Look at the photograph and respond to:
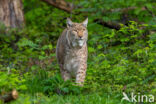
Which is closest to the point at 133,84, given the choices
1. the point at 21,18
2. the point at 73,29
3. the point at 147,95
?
the point at 147,95

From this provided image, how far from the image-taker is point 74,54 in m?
6.96

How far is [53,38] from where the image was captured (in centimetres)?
1070

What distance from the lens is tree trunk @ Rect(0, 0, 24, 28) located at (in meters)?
10.6

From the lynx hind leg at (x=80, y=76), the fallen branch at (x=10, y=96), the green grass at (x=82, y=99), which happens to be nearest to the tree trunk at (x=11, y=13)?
the lynx hind leg at (x=80, y=76)

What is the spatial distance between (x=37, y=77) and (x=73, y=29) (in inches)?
54.0

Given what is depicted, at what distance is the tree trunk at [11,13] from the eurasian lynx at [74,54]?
414 cm

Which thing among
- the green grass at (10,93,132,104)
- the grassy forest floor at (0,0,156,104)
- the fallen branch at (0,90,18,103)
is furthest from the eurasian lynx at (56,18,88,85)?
the fallen branch at (0,90,18,103)

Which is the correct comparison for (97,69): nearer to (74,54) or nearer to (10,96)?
(74,54)

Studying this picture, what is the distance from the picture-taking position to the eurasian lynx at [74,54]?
6.84 metres

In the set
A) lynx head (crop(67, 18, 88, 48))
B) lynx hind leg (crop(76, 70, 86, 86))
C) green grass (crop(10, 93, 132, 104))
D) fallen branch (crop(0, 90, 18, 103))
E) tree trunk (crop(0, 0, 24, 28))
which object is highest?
tree trunk (crop(0, 0, 24, 28))

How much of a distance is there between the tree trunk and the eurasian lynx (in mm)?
4141

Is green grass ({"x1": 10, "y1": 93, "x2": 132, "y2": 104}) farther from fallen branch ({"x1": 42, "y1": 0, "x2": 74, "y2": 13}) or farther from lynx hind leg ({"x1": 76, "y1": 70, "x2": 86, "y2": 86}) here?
fallen branch ({"x1": 42, "y1": 0, "x2": 74, "y2": 13})

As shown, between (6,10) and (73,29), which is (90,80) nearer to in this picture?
(73,29)

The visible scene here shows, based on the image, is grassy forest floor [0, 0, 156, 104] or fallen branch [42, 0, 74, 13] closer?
grassy forest floor [0, 0, 156, 104]
